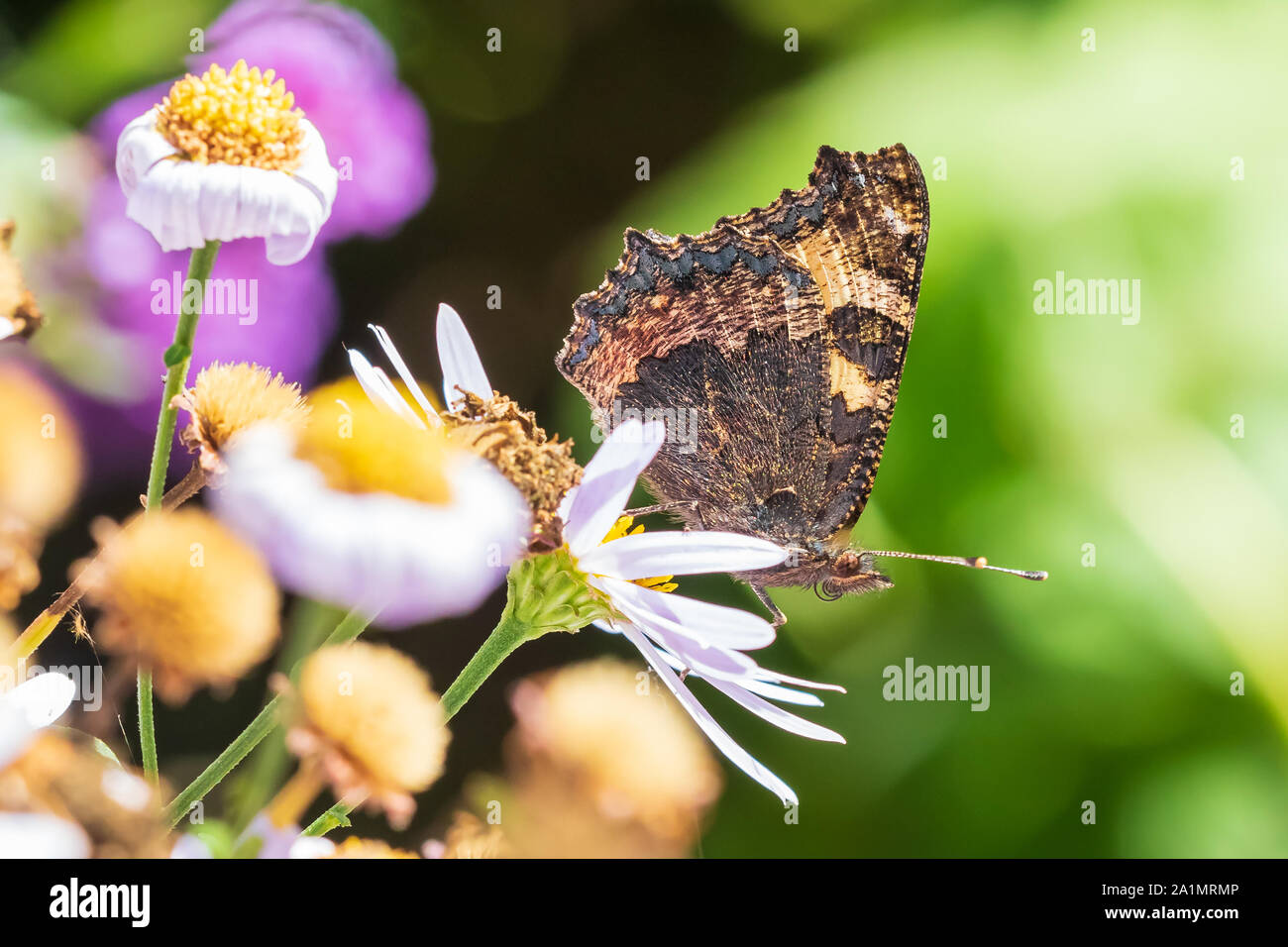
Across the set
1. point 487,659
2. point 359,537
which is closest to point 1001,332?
point 487,659

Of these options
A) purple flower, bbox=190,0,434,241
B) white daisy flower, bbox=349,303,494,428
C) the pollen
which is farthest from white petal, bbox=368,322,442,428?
purple flower, bbox=190,0,434,241

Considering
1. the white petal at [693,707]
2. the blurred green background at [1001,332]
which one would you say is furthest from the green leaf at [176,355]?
the blurred green background at [1001,332]

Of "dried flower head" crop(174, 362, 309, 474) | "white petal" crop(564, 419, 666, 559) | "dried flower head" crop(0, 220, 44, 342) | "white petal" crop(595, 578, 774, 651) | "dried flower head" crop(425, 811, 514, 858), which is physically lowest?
"dried flower head" crop(425, 811, 514, 858)

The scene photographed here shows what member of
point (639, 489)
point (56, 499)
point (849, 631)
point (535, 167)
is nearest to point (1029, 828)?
point (849, 631)

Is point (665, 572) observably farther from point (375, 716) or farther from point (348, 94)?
point (348, 94)

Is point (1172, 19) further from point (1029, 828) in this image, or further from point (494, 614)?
point (494, 614)

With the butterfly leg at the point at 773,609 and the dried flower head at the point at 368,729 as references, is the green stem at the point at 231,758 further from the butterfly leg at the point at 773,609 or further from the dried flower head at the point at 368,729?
the butterfly leg at the point at 773,609

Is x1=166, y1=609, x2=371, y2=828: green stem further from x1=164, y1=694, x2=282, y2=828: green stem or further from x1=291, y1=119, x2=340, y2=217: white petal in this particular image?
x1=291, y1=119, x2=340, y2=217: white petal
